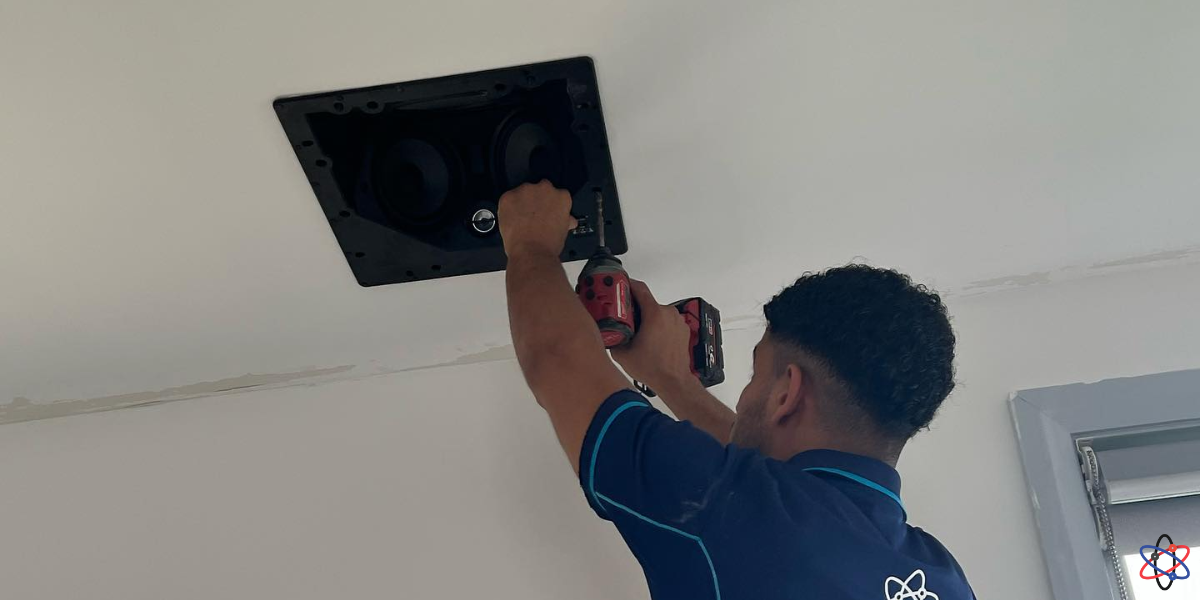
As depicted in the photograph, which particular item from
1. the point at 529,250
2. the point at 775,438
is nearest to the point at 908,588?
the point at 775,438

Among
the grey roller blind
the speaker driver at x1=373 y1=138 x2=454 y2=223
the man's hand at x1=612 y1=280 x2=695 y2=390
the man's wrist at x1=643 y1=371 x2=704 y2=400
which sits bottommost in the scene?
the grey roller blind

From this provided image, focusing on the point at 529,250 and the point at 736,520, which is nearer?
the point at 736,520

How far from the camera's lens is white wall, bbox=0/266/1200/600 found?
1740mm

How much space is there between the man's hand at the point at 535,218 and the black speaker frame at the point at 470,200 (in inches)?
2.2

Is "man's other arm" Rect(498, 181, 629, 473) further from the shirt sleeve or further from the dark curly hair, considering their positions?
the dark curly hair

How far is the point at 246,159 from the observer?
4.44 feet

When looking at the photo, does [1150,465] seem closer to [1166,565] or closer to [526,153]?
[1166,565]

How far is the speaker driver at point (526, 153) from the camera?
1382 millimetres

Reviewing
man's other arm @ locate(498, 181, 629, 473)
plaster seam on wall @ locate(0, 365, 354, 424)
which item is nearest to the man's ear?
man's other arm @ locate(498, 181, 629, 473)

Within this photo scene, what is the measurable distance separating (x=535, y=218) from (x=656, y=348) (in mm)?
289

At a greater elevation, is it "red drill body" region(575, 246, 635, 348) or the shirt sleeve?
"red drill body" region(575, 246, 635, 348)

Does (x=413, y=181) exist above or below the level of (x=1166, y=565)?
above

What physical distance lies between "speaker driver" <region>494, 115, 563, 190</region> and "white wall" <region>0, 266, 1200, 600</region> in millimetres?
654

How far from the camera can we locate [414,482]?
74.3 inches
